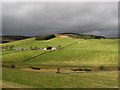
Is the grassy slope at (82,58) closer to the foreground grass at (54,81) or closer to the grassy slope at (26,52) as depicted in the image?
the grassy slope at (26,52)

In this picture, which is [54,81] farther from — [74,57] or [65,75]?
[74,57]

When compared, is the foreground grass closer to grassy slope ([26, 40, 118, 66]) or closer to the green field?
the green field

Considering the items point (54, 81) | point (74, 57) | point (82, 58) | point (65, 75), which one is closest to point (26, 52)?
point (74, 57)

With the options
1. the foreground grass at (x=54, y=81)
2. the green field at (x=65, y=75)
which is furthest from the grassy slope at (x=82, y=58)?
the foreground grass at (x=54, y=81)

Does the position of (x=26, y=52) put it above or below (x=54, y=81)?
below

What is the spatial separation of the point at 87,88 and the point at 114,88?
5133mm

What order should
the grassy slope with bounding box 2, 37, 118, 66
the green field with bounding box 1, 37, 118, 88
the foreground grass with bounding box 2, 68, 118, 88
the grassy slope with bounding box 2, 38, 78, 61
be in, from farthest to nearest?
1. the grassy slope with bounding box 2, 38, 78, 61
2. the grassy slope with bounding box 2, 37, 118, 66
3. the green field with bounding box 1, 37, 118, 88
4. the foreground grass with bounding box 2, 68, 118, 88

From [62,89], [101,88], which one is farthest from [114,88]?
[62,89]

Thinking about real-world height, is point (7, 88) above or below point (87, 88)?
above

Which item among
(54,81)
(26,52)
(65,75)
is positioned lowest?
(65,75)

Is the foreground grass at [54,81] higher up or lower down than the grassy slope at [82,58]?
higher up

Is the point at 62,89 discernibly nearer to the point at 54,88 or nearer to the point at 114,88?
the point at 54,88

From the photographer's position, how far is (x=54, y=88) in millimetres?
17938

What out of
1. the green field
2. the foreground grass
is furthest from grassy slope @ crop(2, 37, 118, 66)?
the foreground grass
